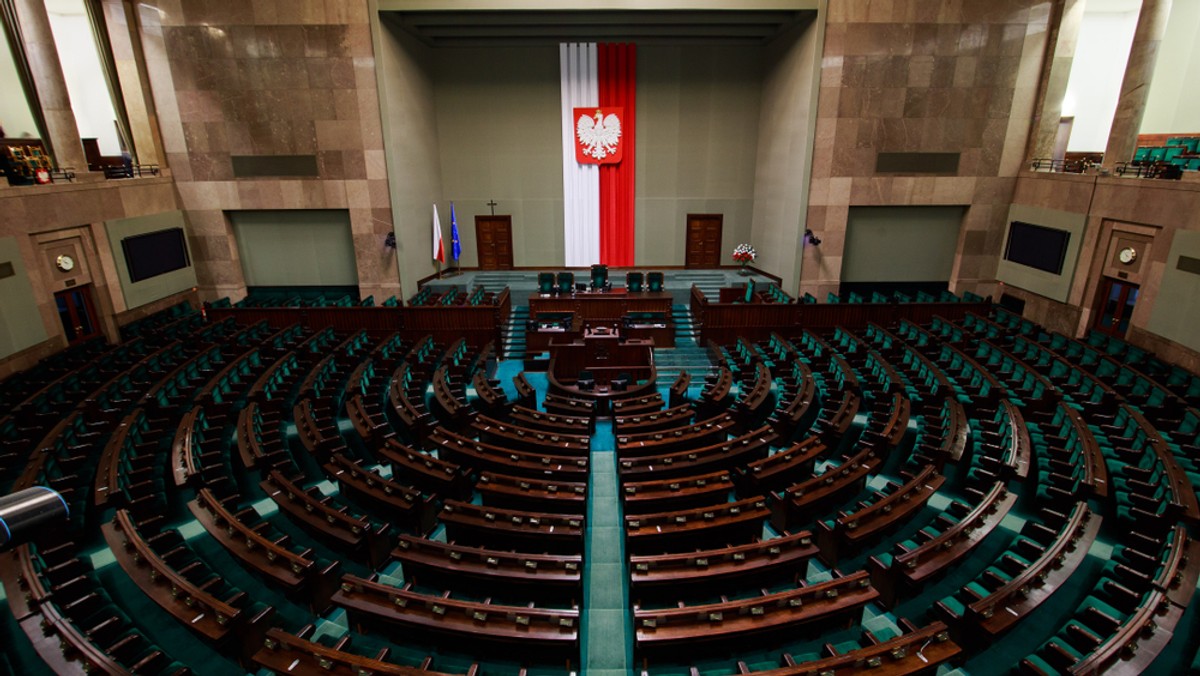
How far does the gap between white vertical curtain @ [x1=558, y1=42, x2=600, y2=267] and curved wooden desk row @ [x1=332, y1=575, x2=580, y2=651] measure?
14.8 m

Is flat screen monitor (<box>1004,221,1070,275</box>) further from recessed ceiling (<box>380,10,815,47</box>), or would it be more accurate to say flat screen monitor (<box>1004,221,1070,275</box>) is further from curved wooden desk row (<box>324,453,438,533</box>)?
curved wooden desk row (<box>324,453,438,533</box>)

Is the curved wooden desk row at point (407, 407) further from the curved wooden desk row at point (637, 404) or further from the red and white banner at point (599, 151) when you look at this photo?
the red and white banner at point (599, 151)

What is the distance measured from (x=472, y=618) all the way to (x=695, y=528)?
7.67 ft

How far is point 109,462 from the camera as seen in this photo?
21.5 feet

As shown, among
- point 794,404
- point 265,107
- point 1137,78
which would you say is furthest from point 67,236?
point 1137,78

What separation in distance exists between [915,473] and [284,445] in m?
8.45

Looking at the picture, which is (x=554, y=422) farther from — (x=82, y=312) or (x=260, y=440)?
(x=82, y=312)

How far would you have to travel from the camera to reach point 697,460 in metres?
7.27

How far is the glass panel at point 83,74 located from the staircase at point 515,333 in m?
12.0

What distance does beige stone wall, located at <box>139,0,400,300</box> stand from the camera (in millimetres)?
13930

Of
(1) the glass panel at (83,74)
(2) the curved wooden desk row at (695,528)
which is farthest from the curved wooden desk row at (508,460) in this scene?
(1) the glass panel at (83,74)

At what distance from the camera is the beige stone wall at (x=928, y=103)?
13891 mm

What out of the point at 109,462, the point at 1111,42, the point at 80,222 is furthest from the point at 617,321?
the point at 1111,42

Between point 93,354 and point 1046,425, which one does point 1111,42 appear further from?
point 93,354
